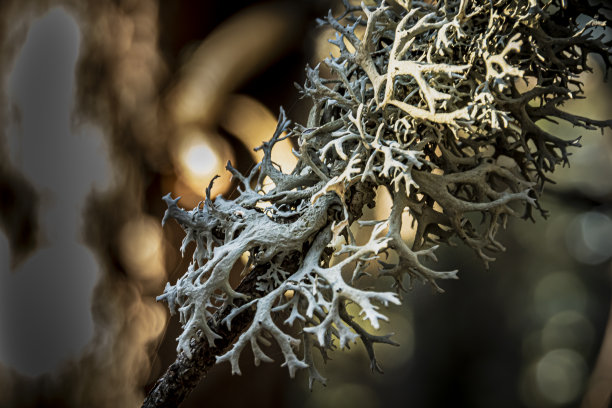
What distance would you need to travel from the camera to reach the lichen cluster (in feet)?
1.52

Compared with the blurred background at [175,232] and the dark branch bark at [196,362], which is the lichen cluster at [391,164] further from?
the blurred background at [175,232]

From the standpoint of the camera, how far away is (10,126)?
2.41 ft

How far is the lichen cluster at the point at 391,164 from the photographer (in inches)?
18.2

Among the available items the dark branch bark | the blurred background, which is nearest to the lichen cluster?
the dark branch bark

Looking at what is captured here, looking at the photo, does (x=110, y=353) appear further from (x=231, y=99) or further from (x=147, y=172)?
(x=231, y=99)

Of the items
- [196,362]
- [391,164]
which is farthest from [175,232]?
[391,164]

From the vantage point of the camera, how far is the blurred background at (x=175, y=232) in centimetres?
73

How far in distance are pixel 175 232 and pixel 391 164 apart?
49 centimetres

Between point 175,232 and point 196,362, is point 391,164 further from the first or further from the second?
point 175,232

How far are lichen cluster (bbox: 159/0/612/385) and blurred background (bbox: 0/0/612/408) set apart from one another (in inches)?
11.2

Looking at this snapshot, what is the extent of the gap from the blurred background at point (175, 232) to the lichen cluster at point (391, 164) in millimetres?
284

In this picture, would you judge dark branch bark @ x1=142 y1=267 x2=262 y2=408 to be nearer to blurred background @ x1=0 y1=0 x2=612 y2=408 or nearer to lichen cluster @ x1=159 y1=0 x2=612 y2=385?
lichen cluster @ x1=159 y1=0 x2=612 y2=385

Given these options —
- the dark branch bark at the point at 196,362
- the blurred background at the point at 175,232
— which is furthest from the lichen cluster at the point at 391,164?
the blurred background at the point at 175,232

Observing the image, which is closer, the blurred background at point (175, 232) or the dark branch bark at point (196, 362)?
the dark branch bark at point (196, 362)
